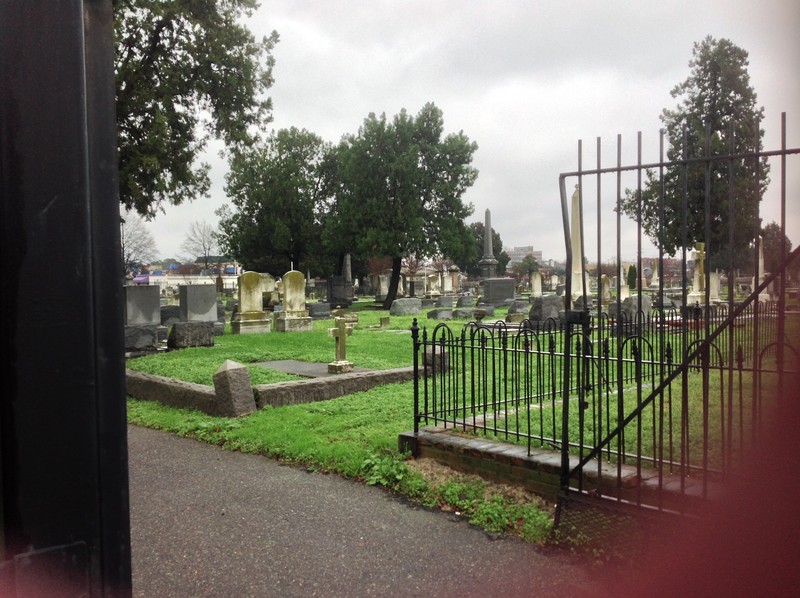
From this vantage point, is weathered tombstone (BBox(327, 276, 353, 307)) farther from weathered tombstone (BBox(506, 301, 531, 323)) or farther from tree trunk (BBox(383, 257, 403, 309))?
weathered tombstone (BBox(506, 301, 531, 323))

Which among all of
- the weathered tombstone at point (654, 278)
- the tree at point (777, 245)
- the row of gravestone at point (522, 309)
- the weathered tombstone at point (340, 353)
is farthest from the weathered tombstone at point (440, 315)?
the tree at point (777, 245)

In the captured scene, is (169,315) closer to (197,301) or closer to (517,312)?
(197,301)

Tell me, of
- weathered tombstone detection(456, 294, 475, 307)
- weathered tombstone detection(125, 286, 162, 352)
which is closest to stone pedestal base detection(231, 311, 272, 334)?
weathered tombstone detection(125, 286, 162, 352)

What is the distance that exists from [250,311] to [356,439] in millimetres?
14198

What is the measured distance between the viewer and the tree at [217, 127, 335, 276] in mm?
Result: 44812

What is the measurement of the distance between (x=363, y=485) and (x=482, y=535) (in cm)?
140

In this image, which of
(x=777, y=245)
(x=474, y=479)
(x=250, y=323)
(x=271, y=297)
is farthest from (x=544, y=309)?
(x=271, y=297)

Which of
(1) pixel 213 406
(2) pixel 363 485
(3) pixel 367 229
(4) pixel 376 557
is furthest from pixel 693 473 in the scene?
(3) pixel 367 229

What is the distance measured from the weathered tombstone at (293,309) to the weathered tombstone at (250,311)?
26.5 inches

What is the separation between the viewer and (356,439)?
6512mm

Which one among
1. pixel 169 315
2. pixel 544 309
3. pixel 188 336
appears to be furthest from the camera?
pixel 169 315

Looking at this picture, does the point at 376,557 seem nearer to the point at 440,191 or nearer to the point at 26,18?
the point at 26,18

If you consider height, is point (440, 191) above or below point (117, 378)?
above

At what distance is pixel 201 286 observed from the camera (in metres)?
17.9
